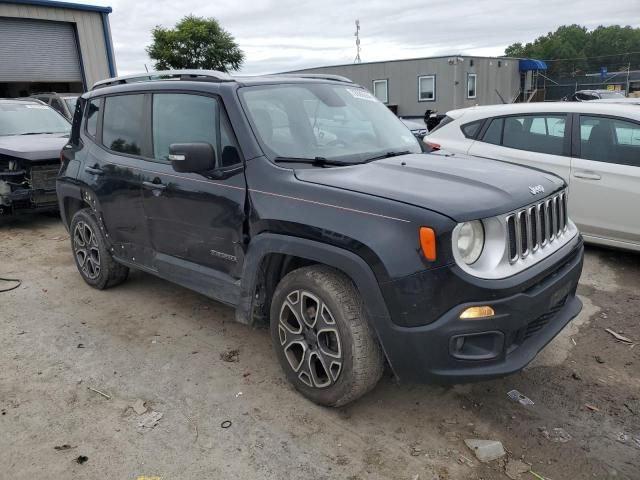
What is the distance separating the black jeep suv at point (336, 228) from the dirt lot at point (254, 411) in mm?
335

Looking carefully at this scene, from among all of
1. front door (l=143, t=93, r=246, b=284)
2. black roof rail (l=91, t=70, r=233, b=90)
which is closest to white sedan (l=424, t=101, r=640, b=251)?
black roof rail (l=91, t=70, r=233, b=90)

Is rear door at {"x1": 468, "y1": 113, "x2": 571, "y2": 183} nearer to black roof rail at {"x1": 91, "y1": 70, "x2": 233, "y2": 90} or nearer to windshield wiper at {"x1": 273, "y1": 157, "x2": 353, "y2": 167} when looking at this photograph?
windshield wiper at {"x1": 273, "y1": 157, "x2": 353, "y2": 167}

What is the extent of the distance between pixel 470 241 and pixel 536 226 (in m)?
0.57

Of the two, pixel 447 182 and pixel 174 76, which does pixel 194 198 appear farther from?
pixel 447 182

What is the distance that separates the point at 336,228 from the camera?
2.78 metres

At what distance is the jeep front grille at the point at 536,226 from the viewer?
2770 millimetres

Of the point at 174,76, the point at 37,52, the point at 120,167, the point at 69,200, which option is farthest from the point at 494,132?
the point at 37,52

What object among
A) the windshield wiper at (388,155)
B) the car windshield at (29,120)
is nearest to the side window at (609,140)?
the windshield wiper at (388,155)

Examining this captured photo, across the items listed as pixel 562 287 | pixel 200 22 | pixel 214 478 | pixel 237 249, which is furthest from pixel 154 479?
pixel 200 22

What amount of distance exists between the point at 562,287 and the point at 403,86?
82.2ft

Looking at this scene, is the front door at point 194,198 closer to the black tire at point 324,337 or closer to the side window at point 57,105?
the black tire at point 324,337

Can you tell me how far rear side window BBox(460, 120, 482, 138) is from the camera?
21.0 feet

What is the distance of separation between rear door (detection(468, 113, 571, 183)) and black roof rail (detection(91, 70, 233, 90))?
11.6 feet

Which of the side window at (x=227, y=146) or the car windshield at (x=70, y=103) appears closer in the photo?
the side window at (x=227, y=146)
